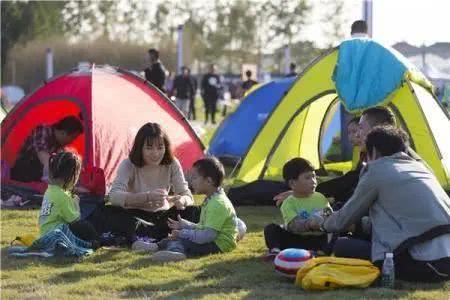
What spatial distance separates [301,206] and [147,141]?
1.48 meters

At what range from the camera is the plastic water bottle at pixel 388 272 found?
493 cm

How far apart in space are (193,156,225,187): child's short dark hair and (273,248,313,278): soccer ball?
1040 millimetres

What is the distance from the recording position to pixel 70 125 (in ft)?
30.1

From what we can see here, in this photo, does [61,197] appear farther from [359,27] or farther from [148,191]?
[359,27]

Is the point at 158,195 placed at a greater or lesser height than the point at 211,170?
lesser

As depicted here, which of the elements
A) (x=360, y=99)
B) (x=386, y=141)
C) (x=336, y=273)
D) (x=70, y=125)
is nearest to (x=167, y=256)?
(x=336, y=273)

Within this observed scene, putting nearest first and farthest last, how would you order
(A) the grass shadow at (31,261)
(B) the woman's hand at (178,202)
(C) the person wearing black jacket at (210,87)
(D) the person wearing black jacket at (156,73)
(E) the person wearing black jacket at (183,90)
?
(A) the grass shadow at (31,261) → (B) the woman's hand at (178,202) → (D) the person wearing black jacket at (156,73) → (E) the person wearing black jacket at (183,90) → (C) the person wearing black jacket at (210,87)

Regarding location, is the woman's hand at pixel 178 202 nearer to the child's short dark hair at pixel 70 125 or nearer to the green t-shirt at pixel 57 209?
the green t-shirt at pixel 57 209

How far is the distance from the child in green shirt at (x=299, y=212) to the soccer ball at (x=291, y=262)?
1.79 ft

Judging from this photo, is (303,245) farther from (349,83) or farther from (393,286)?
(349,83)

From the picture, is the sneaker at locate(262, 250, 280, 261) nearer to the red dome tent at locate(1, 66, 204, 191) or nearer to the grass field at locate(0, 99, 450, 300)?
the grass field at locate(0, 99, 450, 300)

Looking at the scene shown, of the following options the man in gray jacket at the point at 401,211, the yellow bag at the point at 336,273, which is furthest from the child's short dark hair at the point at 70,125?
the yellow bag at the point at 336,273

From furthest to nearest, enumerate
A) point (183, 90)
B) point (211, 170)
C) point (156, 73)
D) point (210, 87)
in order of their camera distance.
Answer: point (210, 87), point (183, 90), point (156, 73), point (211, 170)

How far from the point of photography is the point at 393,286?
4.97m
